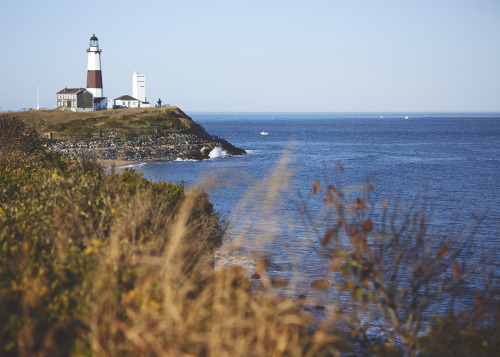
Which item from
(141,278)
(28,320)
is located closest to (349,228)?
(141,278)

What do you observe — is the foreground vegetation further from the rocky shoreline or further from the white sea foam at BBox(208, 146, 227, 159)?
the white sea foam at BBox(208, 146, 227, 159)

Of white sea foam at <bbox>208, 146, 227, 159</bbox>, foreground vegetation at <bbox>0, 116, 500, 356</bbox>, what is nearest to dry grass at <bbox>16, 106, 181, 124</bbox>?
white sea foam at <bbox>208, 146, 227, 159</bbox>

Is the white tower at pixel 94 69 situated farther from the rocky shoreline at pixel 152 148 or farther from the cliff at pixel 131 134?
the rocky shoreline at pixel 152 148

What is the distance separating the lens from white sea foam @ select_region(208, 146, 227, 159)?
60131mm

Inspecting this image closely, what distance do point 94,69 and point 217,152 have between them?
3382cm

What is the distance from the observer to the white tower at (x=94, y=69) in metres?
82.9

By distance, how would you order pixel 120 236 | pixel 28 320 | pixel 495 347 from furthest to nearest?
1. pixel 120 236
2. pixel 495 347
3. pixel 28 320

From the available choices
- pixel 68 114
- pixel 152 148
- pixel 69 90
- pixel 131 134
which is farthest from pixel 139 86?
pixel 152 148

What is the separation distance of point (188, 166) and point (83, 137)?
17830 millimetres

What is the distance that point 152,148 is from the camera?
57844 mm

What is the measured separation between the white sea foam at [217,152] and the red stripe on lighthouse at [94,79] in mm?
32451

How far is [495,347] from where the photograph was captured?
5613 millimetres

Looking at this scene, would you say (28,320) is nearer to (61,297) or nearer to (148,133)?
(61,297)

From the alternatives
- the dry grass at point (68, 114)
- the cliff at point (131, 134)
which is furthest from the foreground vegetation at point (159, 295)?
the dry grass at point (68, 114)
